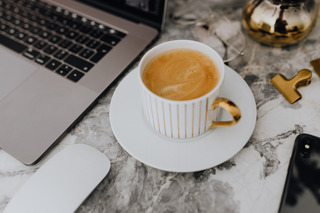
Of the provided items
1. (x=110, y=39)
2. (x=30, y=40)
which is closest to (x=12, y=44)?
(x=30, y=40)

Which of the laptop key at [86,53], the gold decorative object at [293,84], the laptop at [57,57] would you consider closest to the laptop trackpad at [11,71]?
the laptop at [57,57]

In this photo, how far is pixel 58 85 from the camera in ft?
2.07

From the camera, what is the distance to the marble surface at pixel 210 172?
0.49 meters

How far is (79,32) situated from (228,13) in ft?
1.35

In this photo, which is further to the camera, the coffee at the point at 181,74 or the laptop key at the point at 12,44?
the laptop key at the point at 12,44

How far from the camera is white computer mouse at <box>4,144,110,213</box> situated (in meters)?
0.46

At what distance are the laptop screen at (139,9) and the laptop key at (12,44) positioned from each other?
222mm

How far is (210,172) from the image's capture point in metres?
0.52

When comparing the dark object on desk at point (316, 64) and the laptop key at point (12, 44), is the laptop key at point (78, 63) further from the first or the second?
the dark object on desk at point (316, 64)

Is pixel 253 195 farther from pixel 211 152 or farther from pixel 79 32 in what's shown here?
pixel 79 32

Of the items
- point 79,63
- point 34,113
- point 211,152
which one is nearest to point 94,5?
point 79,63

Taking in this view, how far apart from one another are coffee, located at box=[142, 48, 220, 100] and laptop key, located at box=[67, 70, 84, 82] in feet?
0.61

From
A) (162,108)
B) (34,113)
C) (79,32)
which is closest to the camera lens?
(162,108)

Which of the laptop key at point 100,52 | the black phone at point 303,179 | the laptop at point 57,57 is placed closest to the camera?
Answer: the black phone at point 303,179
